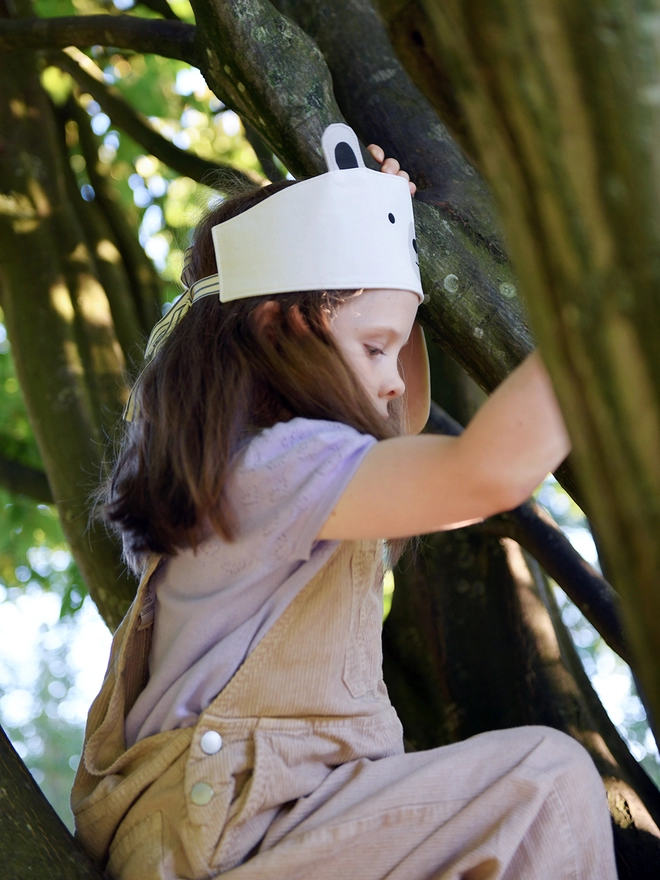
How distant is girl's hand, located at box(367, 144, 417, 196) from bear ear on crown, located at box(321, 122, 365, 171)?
12cm

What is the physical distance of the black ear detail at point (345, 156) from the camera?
6.97 ft

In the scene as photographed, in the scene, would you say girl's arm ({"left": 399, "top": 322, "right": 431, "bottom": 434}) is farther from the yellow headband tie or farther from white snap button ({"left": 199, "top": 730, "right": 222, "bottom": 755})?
white snap button ({"left": 199, "top": 730, "right": 222, "bottom": 755})

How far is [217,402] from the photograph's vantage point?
5.71 feet

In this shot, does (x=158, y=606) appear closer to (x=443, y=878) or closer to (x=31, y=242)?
(x=443, y=878)

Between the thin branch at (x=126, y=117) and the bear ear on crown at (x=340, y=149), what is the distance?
1741 millimetres

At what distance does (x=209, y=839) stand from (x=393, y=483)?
2.18 ft

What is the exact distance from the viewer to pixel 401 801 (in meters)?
1.55

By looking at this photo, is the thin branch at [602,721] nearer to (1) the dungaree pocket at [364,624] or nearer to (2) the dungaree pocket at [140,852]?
(1) the dungaree pocket at [364,624]

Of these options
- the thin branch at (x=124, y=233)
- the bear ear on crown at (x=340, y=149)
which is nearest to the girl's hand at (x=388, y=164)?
the bear ear on crown at (x=340, y=149)

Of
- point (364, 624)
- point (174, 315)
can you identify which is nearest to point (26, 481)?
point (174, 315)

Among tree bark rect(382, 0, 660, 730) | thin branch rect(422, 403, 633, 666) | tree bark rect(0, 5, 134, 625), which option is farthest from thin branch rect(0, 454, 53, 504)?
tree bark rect(382, 0, 660, 730)

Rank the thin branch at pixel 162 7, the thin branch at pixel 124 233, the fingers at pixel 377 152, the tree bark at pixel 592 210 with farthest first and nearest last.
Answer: the thin branch at pixel 124 233 < the thin branch at pixel 162 7 < the fingers at pixel 377 152 < the tree bark at pixel 592 210

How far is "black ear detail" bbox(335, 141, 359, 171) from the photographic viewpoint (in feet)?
6.97

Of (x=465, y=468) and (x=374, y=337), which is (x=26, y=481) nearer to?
(x=374, y=337)
